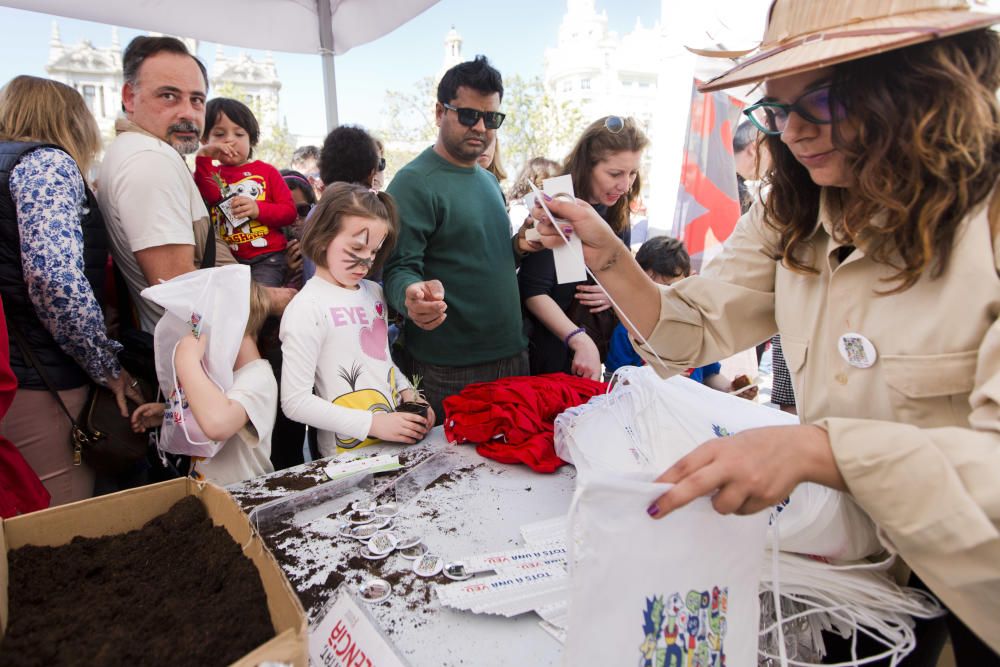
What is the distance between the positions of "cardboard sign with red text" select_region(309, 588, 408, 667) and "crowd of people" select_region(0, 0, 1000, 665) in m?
0.46

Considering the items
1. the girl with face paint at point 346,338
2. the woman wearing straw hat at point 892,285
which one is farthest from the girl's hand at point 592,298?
the woman wearing straw hat at point 892,285

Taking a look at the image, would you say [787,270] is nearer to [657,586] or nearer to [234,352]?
[657,586]

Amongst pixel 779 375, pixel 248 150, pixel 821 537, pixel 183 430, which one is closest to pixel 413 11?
pixel 248 150

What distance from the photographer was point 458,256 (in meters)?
2.20

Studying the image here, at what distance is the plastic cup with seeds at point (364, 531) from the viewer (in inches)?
45.8

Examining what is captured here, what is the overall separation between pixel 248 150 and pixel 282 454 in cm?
161

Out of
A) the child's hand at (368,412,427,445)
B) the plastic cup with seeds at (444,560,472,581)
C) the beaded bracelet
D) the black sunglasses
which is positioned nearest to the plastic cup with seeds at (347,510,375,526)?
the plastic cup with seeds at (444,560,472,581)

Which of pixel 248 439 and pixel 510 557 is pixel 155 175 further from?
pixel 510 557

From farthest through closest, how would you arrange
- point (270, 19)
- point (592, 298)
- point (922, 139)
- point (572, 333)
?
point (270, 19) → point (592, 298) → point (572, 333) → point (922, 139)

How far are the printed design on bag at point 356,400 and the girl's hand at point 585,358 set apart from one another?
0.89m

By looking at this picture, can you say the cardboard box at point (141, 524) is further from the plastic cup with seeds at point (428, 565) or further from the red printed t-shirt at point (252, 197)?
the red printed t-shirt at point (252, 197)

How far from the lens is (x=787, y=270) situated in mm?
1261

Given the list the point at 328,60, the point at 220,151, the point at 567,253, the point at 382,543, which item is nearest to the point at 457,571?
the point at 382,543

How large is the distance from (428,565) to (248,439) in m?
0.81
